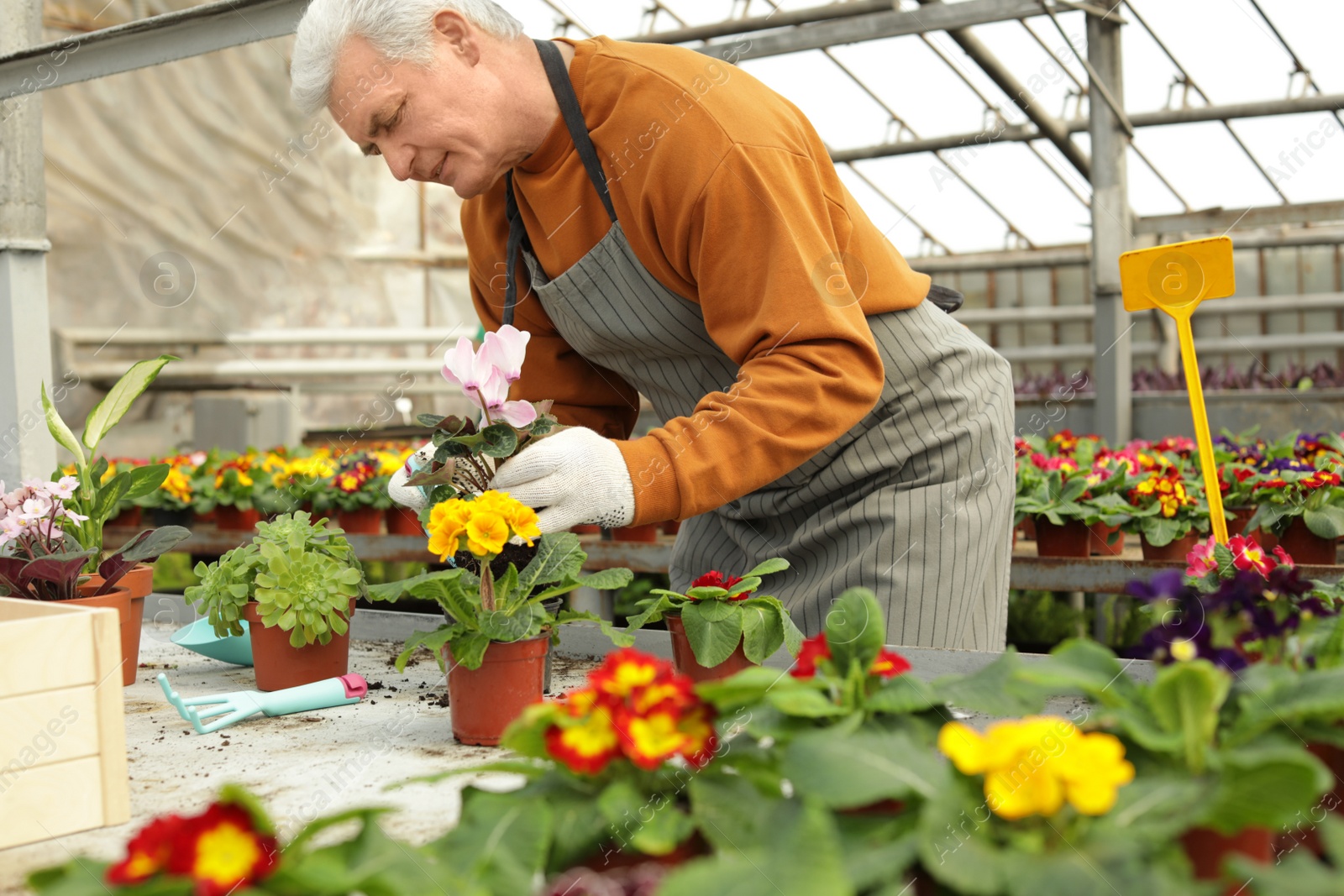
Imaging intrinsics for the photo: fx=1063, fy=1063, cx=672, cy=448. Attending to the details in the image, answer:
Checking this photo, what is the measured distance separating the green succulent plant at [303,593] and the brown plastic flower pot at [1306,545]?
2.06 metres

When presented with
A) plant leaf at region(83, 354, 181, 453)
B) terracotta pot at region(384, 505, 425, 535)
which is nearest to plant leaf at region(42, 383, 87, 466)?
plant leaf at region(83, 354, 181, 453)

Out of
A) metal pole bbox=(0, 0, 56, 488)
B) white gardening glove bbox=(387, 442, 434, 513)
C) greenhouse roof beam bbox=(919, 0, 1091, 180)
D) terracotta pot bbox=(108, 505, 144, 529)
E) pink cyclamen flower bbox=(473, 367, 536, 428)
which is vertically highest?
greenhouse roof beam bbox=(919, 0, 1091, 180)

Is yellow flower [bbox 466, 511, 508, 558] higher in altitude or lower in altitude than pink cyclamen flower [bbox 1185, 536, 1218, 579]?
higher

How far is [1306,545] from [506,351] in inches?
82.2

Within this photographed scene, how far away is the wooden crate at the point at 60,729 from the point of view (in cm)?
81

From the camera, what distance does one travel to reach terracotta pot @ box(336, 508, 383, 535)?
3.52m

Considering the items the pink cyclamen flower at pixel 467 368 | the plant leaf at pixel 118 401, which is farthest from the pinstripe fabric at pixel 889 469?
the plant leaf at pixel 118 401

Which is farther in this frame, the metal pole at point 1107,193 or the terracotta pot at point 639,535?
the metal pole at point 1107,193

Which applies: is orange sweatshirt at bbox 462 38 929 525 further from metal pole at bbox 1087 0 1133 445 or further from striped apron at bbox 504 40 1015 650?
metal pole at bbox 1087 0 1133 445

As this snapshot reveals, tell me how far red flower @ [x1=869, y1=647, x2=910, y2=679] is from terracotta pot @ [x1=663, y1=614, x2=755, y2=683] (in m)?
0.40

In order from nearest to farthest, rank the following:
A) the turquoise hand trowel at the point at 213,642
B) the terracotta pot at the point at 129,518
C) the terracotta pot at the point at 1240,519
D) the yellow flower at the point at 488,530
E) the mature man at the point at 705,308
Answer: the yellow flower at the point at 488,530 < the mature man at the point at 705,308 < the turquoise hand trowel at the point at 213,642 < the terracotta pot at the point at 1240,519 < the terracotta pot at the point at 129,518

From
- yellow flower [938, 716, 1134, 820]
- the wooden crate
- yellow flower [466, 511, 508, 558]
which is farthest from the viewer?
yellow flower [466, 511, 508, 558]

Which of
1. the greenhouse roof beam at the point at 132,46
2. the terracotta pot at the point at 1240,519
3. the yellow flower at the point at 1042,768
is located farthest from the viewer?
the terracotta pot at the point at 1240,519

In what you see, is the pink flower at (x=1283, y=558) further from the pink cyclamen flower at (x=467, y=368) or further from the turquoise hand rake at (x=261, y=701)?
the turquoise hand rake at (x=261, y=701)
